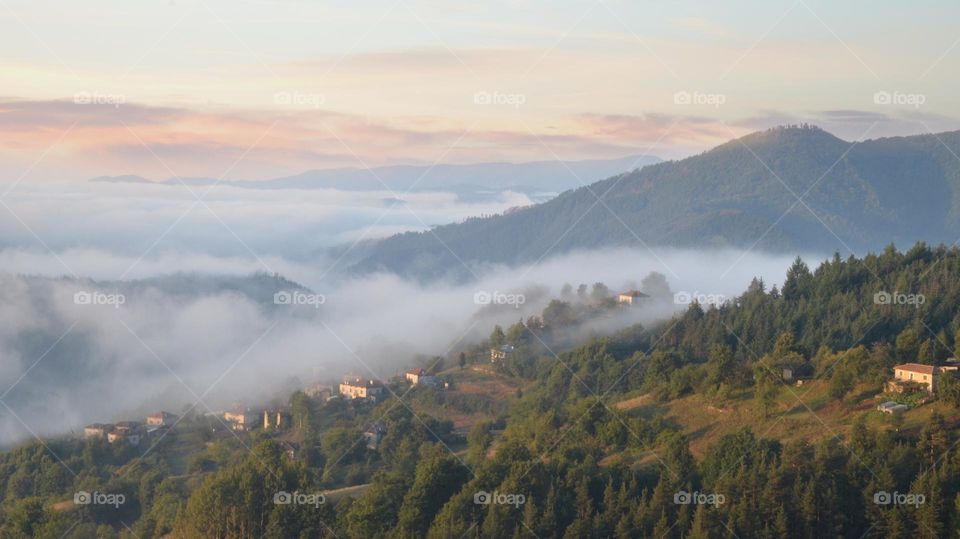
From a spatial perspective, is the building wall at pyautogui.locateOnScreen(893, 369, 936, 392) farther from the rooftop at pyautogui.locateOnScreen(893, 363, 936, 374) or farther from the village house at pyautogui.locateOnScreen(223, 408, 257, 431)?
the village house at pyautogui.locateOnScreen(223, 408, 257, 431)

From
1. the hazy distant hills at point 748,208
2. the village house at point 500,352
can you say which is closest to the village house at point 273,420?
the village house at point 500,352

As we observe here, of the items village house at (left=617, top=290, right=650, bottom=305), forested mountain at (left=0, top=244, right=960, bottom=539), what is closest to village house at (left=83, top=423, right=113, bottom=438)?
forested mountain at (left=0, top=244, right=960, bottom=539)

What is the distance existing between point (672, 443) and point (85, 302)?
126 feet

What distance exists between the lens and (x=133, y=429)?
50.4 metres

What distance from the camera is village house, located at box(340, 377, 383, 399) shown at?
5459cm

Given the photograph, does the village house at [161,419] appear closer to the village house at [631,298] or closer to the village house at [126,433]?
the village house at [126,433]

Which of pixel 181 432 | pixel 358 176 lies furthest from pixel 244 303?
pixel 358 176

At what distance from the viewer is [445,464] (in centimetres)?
3488

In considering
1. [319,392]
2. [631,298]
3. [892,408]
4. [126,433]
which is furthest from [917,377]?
[631,298]

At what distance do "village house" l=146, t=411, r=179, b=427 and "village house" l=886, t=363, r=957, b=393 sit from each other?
97.2 ft

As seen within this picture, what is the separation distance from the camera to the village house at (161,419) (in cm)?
5269

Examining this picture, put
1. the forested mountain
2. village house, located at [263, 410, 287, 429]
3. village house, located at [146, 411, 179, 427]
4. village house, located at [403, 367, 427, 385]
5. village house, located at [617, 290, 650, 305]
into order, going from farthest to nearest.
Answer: village house, located at [617, 290, 650, 305] → village house, located at [403, 367, 427, 385] → village house, located at [146, 411, 179, 427] → village house, located at [263, 410, 287, 429] → the forested mountain

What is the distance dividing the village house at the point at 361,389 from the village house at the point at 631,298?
57.1 ft

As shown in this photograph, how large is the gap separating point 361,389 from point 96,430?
11.2m
